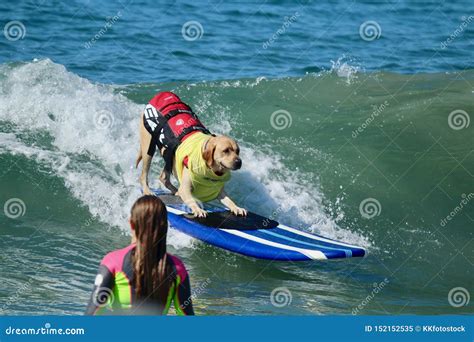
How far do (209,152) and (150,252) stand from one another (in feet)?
13.8

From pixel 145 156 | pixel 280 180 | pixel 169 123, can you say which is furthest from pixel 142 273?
pixel 280 180

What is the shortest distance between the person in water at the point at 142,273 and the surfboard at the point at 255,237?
159 inches

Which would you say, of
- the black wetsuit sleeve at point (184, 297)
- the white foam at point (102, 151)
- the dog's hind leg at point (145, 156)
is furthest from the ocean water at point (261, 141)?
the black wetsuit sleeve at point (184, 297)

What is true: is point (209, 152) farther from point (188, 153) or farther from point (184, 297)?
point (184, 297)

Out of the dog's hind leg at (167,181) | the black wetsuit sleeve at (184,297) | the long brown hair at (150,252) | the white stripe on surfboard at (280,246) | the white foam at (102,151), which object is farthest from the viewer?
the white foam at (102,151)

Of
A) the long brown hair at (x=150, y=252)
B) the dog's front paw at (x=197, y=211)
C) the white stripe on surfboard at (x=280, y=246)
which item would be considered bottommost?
the long brown hair at (x=150, y=252)

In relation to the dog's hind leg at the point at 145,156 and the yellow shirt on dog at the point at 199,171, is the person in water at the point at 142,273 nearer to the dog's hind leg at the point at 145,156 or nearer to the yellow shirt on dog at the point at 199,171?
the yellow shirt on dog at the point at 199,171

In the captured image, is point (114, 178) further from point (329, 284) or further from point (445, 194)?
point (445, 194)

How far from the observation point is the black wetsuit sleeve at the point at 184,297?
464 cm

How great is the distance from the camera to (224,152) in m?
8.52

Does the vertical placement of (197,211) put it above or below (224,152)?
below

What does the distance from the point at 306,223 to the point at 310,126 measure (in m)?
3.48

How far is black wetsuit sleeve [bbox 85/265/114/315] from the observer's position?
4.43 m

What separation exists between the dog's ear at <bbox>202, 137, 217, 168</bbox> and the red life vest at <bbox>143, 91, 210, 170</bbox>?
762 millimetres
